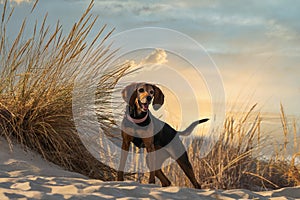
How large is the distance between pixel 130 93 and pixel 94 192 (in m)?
1.00

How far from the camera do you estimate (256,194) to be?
3.88 meters

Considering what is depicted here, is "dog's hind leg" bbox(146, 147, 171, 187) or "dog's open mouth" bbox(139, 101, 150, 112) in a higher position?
"dog's open mouth" bbox(139, 101, 150, 112)

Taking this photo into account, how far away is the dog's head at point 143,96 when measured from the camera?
151 inches

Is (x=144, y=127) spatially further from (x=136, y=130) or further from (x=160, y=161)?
(x=160, y=161)

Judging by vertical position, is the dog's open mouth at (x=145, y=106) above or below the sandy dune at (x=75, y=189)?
above

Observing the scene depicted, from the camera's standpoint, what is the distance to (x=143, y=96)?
12.5ft

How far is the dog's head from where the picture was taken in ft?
12.6

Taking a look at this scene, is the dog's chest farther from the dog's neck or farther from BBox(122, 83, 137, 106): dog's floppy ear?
BBox(122, 83, 137, 106): dog's floppy ear

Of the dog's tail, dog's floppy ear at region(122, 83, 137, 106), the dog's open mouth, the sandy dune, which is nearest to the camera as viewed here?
the sandy dune

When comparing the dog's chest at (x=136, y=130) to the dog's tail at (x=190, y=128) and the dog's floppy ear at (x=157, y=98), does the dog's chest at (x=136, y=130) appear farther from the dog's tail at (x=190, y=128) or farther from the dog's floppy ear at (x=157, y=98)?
the dog's tail at (x=190, y=128)

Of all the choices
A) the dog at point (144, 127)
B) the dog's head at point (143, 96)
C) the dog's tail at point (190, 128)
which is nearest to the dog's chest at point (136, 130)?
the dog at point (144, 127)

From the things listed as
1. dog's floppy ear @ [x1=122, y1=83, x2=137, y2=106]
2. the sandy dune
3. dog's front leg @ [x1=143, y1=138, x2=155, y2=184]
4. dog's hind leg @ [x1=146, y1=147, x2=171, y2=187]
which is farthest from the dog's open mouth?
the sandy dune


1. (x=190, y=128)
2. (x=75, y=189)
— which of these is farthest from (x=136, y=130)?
(x=190, y=128)

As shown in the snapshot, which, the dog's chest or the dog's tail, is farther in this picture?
the dog's tail
